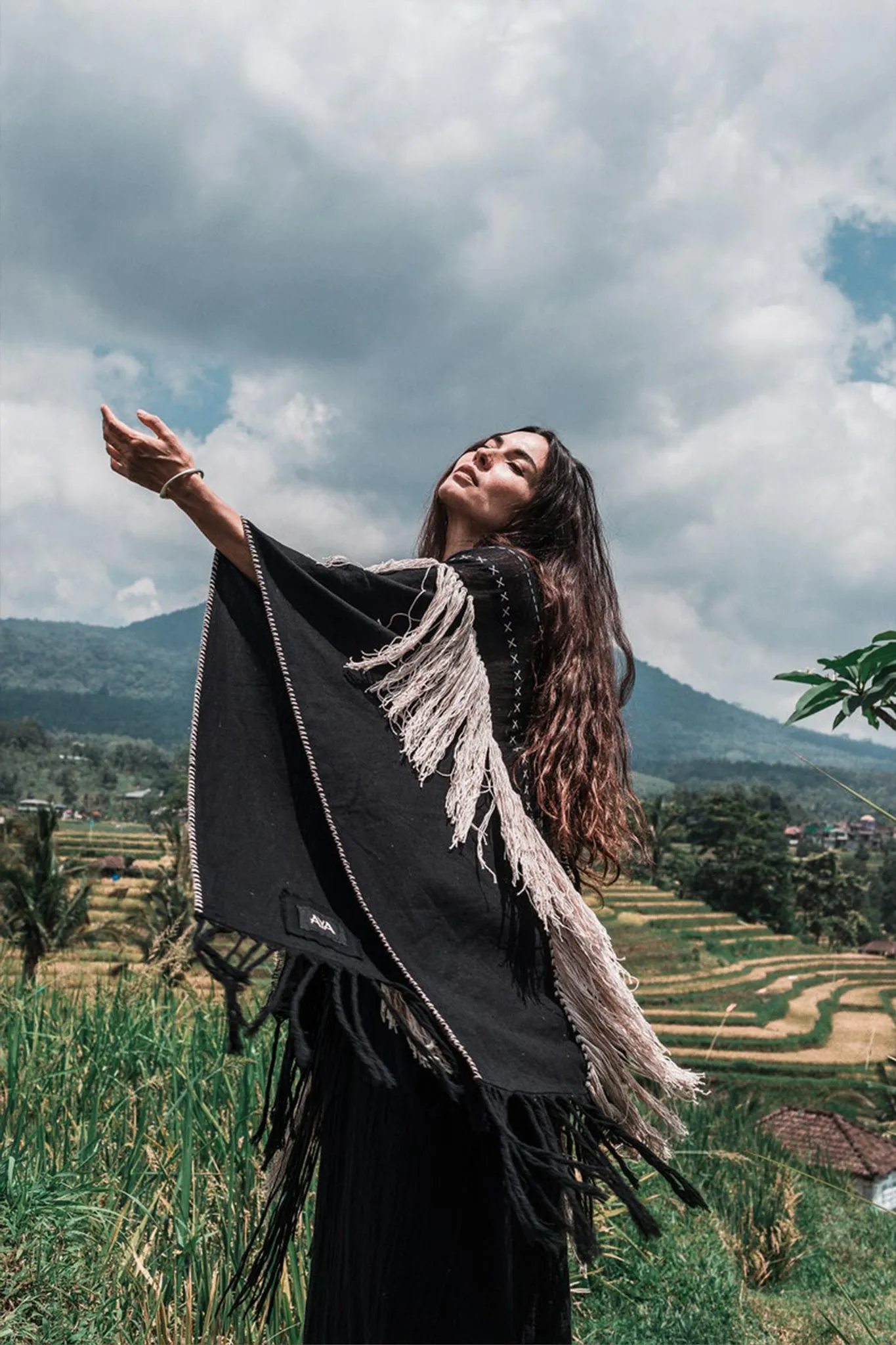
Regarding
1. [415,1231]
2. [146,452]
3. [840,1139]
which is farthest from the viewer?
[840,1139]

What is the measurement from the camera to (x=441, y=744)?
1486 mm

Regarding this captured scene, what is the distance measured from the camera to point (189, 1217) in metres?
2.45

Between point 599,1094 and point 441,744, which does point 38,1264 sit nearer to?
point 599,1094

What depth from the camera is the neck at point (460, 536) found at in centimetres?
183

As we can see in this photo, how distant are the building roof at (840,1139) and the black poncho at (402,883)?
1840 centimetres

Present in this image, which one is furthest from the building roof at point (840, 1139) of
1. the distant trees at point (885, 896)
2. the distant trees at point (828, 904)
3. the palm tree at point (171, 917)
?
the distant trees at point (885, 896)

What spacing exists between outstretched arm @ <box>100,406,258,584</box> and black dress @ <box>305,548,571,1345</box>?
666mm

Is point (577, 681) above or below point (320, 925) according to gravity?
above

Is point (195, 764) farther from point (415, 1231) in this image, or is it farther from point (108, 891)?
point (108, 891)

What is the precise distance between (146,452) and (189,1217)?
194cm

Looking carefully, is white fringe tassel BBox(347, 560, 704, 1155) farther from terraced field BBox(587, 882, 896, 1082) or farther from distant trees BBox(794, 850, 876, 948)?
distant trees BBox(794, 850, 876, 948)

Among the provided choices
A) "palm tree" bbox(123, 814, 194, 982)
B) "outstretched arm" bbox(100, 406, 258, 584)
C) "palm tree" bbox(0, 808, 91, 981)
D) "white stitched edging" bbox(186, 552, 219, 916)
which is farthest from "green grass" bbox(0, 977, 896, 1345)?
"palm tree" bbox(0, 808, 91, 981)

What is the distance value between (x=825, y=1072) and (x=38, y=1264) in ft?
122

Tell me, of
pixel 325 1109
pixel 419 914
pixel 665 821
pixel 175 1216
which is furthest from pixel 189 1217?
pixel 665 821
